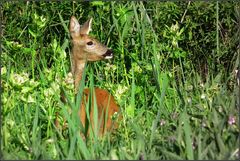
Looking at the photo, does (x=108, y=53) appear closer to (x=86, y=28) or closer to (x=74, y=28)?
(x=86, y=28)

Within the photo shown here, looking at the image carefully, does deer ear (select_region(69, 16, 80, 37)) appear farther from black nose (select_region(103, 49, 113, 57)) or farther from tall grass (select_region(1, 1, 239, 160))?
black nose (select_region(103, 49, 113, 57))

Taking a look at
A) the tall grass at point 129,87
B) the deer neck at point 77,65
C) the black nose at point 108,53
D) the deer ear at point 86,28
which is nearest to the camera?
the tall grass at point 129,87

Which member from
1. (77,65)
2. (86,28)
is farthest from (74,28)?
(77,65)

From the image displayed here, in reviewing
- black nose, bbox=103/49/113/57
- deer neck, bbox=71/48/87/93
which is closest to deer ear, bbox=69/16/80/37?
deer neck, bbox=71/48/87/93

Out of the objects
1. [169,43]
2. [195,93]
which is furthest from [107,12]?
[195,93]

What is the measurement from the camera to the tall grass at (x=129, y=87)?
15.7 ft

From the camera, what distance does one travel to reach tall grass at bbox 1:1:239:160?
478 centimetres

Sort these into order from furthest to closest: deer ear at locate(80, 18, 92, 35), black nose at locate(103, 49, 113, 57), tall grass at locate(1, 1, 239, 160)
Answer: deer ear at locate(80, 18, 92, 35) < black nose at locate(103, 49, 113, 57) < tall grass at locate(1, 1, 239, 160)

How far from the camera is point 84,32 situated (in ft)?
27.0

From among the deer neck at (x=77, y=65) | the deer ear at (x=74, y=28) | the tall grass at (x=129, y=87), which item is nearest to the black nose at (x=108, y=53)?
the tall grass at (x=129, y=87)

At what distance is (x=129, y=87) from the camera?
24.0ft

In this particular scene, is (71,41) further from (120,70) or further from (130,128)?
(130,128)

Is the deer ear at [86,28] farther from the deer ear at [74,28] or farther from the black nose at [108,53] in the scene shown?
the black nose at [108,53]

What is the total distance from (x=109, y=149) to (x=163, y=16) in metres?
4.03
